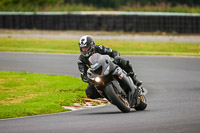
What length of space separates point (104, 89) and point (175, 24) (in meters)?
21.9

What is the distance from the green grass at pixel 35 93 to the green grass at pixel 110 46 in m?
9.13

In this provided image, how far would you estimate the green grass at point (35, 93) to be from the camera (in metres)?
10.5

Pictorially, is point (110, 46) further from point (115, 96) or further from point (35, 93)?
point (115, 96)

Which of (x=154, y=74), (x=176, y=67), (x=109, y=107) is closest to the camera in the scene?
(x=109, y=107)

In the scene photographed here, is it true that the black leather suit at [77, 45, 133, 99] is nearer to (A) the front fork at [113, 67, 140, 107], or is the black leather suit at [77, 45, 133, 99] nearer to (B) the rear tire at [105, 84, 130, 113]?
(A) the front fork at [113, 67, 140, 107]

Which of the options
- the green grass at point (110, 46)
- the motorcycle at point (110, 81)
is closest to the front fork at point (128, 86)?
the motorcycle at point (110, 81)

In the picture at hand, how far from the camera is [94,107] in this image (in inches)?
438

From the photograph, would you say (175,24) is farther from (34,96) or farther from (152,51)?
(34,96)

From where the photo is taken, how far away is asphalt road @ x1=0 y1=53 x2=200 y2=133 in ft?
25.2

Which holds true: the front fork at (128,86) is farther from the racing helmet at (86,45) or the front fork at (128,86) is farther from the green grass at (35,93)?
the green grass at (35,93)

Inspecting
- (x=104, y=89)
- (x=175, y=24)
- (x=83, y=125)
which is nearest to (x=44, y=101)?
(x=104, y=89)

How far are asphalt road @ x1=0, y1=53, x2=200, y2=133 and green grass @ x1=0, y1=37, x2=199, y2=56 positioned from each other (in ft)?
19.5

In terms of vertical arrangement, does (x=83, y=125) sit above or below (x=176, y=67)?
above

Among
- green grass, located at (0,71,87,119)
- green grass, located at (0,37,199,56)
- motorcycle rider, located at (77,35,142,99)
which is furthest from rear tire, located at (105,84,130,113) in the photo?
green grass, located at (0,37,199,56)
